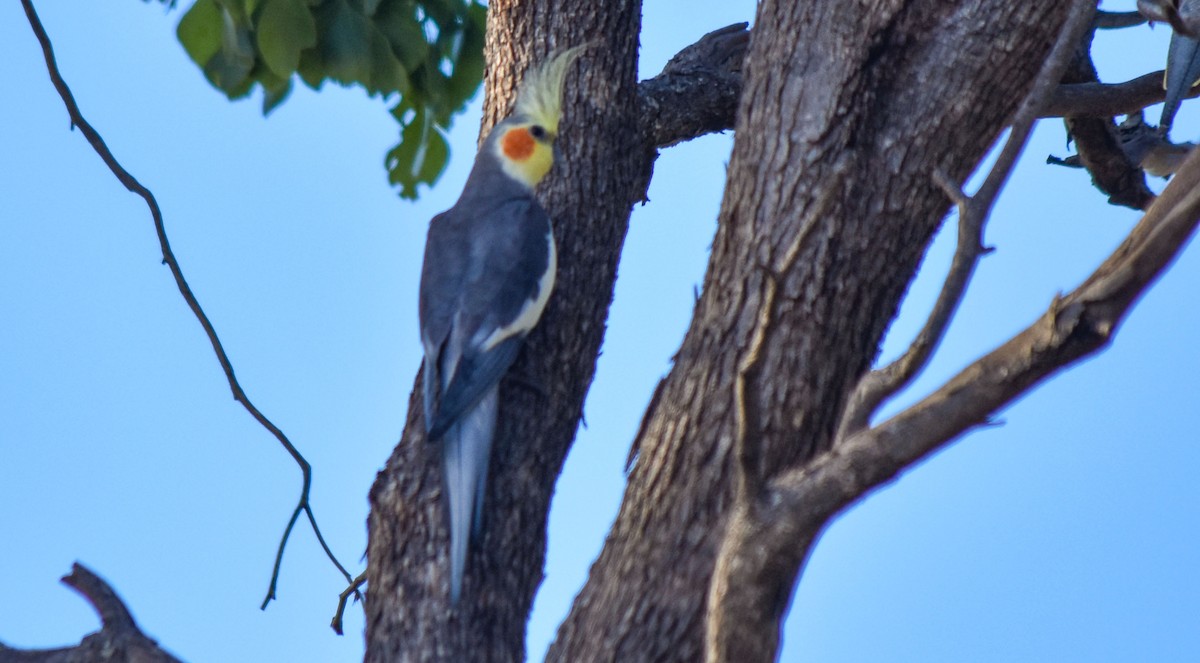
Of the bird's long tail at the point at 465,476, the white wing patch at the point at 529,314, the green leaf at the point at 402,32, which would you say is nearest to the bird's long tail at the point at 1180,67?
the white wing patch at the point at 529,314

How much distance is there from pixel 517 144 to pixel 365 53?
73 centimetres

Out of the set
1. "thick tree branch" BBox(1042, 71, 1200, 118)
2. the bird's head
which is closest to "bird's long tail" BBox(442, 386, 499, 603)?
the bird's head

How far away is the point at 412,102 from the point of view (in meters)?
4.45

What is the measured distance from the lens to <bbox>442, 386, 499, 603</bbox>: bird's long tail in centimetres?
289

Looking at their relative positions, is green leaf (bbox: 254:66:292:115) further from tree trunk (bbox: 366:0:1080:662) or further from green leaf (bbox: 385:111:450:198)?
tree trunk (bbox: 366:0:1080:662)

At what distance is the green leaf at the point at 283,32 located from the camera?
3.94 meters

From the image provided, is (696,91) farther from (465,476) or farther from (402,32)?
(465,476)

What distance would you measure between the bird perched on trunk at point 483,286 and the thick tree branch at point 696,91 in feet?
1.31

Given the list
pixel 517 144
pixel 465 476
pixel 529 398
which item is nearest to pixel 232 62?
pixel 517 144

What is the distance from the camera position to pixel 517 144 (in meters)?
3.72

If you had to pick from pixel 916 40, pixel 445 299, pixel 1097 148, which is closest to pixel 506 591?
pixel 445 299

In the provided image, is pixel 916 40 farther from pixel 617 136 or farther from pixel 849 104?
pixel 617 136

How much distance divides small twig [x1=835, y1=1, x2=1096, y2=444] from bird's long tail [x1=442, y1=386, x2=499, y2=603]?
105 centimetres

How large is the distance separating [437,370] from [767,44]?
1.18 metres
